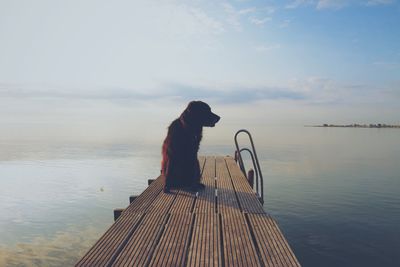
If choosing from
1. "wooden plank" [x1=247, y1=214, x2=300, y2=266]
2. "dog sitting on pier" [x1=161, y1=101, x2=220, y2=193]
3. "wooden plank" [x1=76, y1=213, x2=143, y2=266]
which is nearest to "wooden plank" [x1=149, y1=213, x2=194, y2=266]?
"wooden plank" [x1=76, y1=213, x2=143, y2=266]

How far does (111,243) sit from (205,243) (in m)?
1.19

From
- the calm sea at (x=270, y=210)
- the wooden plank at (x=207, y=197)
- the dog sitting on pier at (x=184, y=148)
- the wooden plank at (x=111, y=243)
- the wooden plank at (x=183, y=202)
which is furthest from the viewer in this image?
the calm sea at (x=270, y=210)

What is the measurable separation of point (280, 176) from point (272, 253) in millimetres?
16539

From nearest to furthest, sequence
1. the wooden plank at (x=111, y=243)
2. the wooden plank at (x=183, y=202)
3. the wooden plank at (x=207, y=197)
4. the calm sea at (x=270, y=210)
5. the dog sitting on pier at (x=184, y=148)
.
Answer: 1. the wooden plank at (x=111, y=243)
2. the wooden plank at (x=183, y=202)
3. the wooden plank at (x=207, y=197)
4. the dog sitting on pier at (x=184, y=148)
5. the calm sea at (x=270, y=210)

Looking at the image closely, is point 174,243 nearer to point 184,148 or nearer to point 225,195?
point 225,195

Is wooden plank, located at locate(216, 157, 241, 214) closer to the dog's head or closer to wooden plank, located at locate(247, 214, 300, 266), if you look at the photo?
wooden plank, located at locate(247, 214, 300, 266)

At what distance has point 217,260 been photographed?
3604 mm

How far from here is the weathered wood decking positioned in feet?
11.9

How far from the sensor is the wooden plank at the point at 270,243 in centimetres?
361

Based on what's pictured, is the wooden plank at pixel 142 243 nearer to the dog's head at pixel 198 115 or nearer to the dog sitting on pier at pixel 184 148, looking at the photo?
the dog sitting on pier at pixel 184 148

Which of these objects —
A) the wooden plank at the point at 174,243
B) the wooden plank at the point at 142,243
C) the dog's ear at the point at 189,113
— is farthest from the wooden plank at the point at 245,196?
the dog's ear at the point at 189,113

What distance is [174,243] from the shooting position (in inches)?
161

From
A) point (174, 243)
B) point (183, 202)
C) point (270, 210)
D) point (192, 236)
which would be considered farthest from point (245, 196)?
point (270, 210)

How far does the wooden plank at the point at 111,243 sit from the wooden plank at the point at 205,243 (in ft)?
2.96
